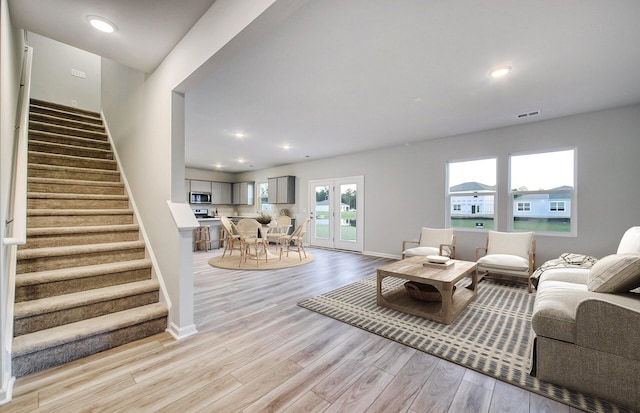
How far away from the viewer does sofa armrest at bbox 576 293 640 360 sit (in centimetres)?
148

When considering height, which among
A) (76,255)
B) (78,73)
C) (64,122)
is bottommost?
(76,255)

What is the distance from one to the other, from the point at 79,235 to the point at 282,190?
232 inches

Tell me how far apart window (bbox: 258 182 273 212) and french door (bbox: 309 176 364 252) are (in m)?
2.21

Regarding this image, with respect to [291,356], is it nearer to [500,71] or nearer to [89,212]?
[89,212]

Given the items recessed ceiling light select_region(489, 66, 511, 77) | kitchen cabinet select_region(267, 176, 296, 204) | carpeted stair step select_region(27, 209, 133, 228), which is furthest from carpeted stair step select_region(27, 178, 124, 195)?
kitchen cabinet select_region(267, 176, 296, 204)

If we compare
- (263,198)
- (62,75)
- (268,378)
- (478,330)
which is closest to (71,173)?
(62,75)

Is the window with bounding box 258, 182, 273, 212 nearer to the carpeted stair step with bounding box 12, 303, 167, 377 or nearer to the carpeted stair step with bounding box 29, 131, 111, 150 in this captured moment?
the carpeted stair step with bounding box 29, 131, 111, 150

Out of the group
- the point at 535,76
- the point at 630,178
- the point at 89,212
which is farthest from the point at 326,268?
the point at 630,178

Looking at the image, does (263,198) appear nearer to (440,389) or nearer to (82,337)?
(82,337)

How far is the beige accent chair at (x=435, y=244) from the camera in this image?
4574mm

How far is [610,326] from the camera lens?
1541mm

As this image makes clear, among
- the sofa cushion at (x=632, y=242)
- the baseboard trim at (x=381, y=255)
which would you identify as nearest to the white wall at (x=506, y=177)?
the baseboard trim at (x=381, y=255)

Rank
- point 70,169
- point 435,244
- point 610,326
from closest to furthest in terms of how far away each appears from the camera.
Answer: point 610,326, point 70,169, point 435,244

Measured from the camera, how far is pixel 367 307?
9.93ft
